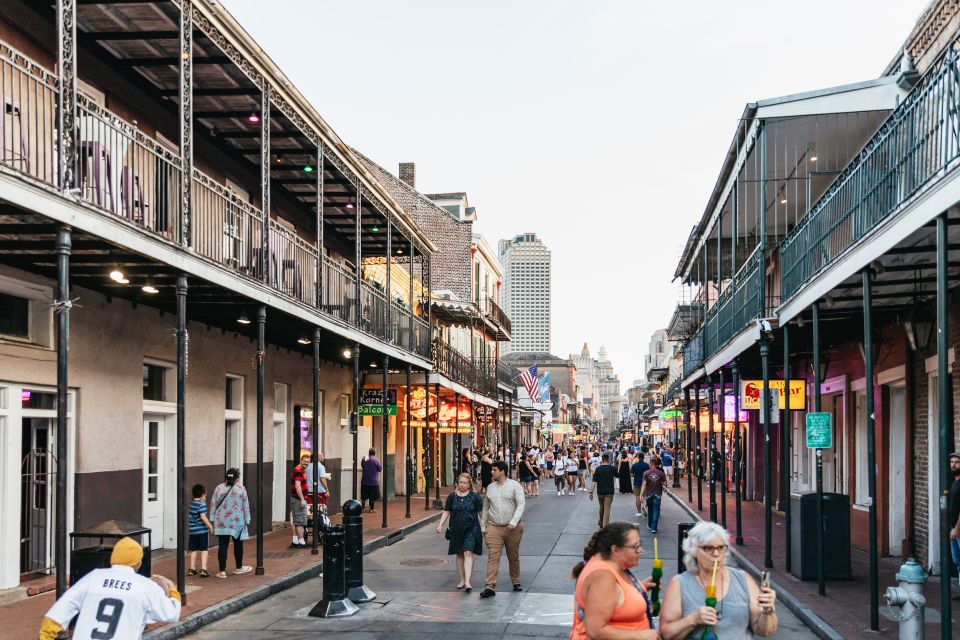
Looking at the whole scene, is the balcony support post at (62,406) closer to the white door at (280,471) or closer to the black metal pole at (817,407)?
the black metal pole at (817,407)

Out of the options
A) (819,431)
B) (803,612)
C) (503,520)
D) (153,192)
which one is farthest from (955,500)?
(153,192)

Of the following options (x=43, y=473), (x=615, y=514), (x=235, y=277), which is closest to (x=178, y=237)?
(x=235, y=277)

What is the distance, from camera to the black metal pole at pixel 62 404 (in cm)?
857

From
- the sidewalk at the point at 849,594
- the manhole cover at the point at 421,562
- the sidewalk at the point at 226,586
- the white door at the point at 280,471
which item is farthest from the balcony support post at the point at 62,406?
the white door at the point at 280,471

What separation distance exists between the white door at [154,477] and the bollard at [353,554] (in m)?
4.43

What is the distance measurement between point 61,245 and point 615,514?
19.3m

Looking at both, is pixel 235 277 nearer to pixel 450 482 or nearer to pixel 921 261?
pixel 921 261

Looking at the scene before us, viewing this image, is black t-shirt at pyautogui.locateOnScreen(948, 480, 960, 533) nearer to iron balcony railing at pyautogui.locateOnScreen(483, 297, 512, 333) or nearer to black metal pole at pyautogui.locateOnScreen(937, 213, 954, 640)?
black metal pole at pyautogui.locateOnScreen(937, 213, 954, 640)

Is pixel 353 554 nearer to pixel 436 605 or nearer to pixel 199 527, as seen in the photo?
pixel 436 605

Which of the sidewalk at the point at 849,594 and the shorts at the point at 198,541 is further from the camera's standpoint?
the shorts at the point at 198,541

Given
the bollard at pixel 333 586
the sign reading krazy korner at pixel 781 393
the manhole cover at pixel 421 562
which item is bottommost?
the manhole cover at pixel 421 562

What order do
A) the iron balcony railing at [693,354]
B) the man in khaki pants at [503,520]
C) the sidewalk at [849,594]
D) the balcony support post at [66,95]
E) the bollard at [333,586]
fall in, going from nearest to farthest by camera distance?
the balcony support post at [66,95] → the sidewalk at [849,594] → the bollard at [333,586] → the man in khaki pants at [503,520] → the iron balcony railing at [693,354]

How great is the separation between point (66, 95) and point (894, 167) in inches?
307

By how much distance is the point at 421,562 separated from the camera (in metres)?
A: 16.0
